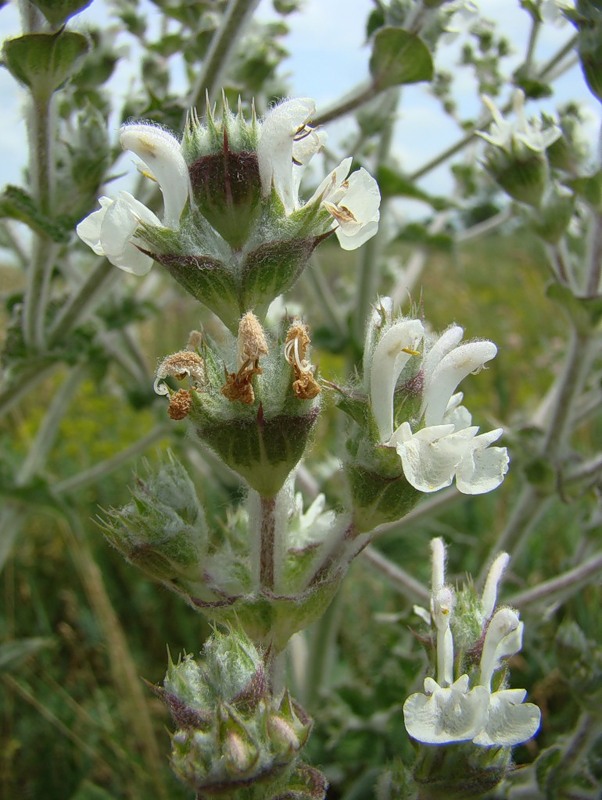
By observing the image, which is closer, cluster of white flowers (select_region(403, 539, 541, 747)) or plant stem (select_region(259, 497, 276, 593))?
cluster of white flowers (select_region(403, 539, 541, 747))

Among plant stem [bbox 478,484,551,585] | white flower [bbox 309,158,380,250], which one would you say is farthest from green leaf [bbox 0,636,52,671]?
white flower [bbox 309,158,380,250]

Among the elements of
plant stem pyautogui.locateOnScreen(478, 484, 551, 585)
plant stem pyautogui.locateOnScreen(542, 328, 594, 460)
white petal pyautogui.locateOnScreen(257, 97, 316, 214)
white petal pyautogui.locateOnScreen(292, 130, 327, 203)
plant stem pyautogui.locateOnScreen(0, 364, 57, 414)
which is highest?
white petal pyautogui.locateOnScreen(257, 97, 316, 214)

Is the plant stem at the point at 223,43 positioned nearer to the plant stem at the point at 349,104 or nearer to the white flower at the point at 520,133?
the plant stem at the point at 349,104

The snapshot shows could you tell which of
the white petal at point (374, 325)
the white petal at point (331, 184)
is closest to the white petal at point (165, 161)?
the white petal at point (331, 184)

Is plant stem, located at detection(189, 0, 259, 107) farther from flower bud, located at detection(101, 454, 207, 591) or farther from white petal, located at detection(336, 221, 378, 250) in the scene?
flower bud, located at detection(101, 454, 207, 591)

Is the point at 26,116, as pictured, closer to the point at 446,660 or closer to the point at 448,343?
the point at 448,343

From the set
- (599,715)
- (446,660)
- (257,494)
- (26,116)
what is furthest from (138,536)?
(26,116)

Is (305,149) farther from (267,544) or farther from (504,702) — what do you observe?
(504,702)

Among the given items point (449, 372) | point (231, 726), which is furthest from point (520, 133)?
point (231, 726)
